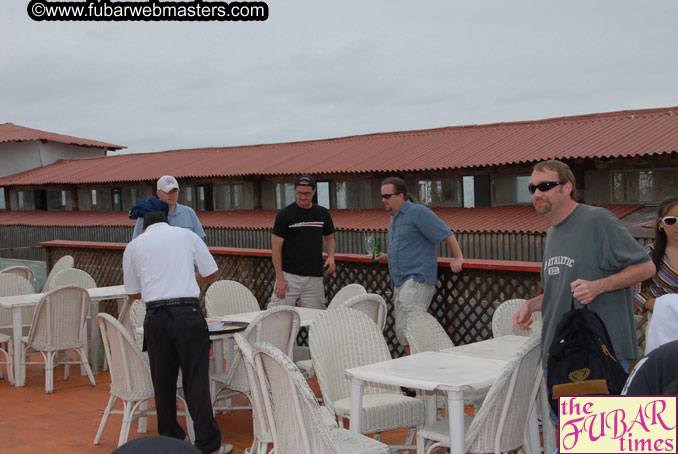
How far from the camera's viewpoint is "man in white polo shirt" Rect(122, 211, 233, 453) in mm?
4902

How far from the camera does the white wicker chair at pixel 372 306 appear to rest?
19.6ft

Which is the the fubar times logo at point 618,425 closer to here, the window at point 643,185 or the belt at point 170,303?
the belt at point 170,303

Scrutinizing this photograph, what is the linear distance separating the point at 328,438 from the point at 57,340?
5149mm

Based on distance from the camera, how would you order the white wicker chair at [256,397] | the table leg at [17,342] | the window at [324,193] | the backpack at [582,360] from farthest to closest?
the window at [324,193], the table leg at [17,342], the white wicker chair at [256,397], the backpack at [582,360]

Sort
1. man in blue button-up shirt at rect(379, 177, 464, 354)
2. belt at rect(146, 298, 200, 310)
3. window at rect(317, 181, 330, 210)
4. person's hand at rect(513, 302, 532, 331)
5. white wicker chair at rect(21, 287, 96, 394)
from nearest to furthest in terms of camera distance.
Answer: person's hand at rect(513, 302, 532, 331), belt at rect(146, 298, 200, 310), man in blue button-up shirt at rect(379, 177, 464, 354), white wicker chair at rect(21, 287, 96, 394), window at rect(317, 181, 330, 210)

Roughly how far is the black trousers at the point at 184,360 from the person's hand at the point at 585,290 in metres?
2.47

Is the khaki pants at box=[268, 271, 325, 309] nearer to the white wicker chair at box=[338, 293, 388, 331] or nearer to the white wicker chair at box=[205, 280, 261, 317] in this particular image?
the white wicker chair at box=[205, 280, 261, 317]

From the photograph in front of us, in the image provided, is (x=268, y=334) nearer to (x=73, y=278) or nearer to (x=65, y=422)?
(x=65, y=422)

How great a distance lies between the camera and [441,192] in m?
27.0

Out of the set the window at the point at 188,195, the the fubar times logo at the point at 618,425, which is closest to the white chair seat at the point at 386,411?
the the fubar times logo at the point at 618,425

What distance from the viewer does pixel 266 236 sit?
2547 cm

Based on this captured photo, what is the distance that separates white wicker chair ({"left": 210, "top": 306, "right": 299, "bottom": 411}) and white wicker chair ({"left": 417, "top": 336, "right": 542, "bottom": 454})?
1.74 metres

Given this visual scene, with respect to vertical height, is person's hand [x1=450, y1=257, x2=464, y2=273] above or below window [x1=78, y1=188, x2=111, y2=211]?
below

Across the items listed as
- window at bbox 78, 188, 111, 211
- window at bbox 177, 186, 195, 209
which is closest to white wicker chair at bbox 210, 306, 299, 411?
window at bbox 177, 186, 195, 209
